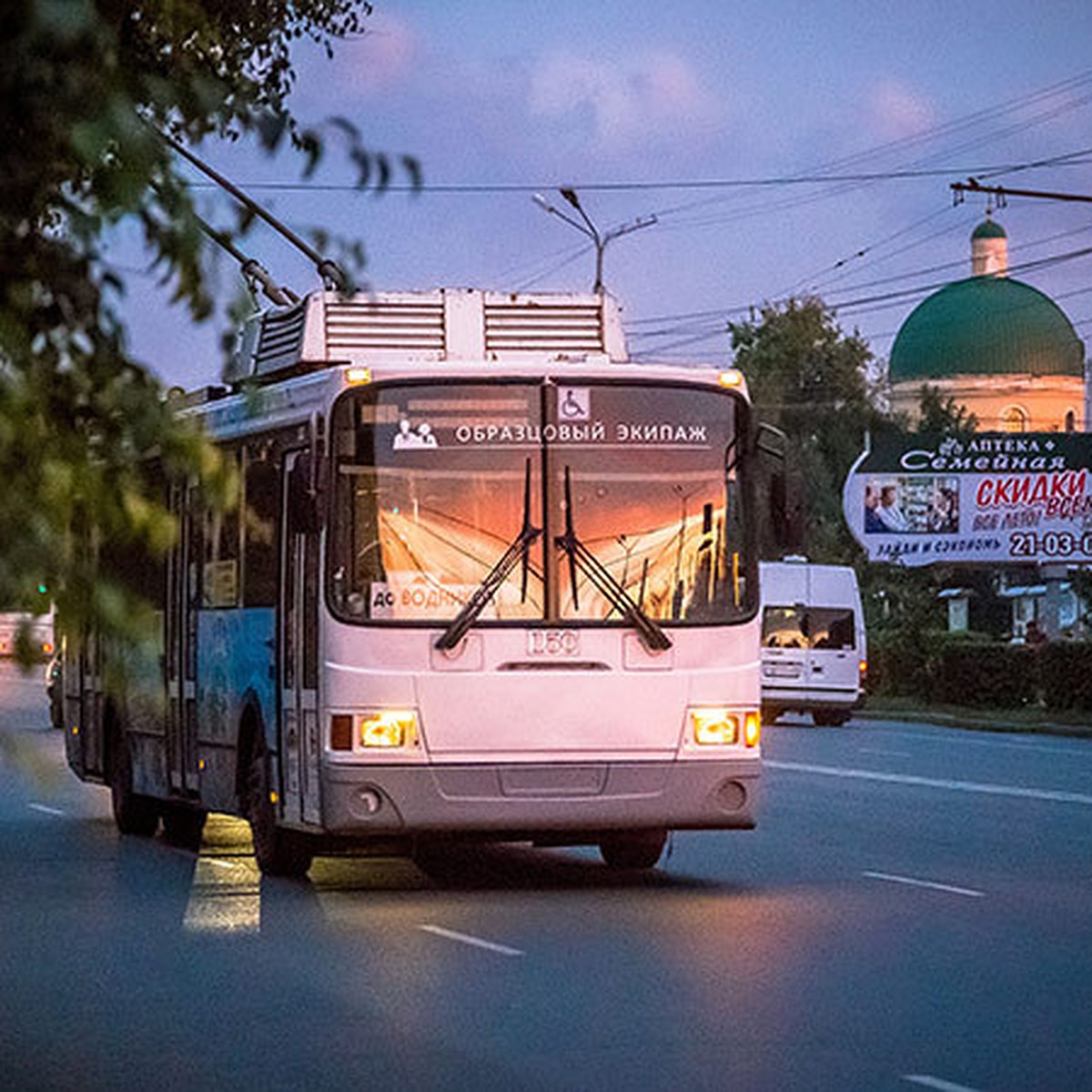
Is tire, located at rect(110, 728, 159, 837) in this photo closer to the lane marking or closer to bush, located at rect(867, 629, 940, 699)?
the lane marking

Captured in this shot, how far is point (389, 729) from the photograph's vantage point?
17922 mm

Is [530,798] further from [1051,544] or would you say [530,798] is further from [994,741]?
[1051,544]

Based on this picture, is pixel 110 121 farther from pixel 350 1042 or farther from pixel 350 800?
pixel 350 800

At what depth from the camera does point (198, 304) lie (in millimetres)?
5555

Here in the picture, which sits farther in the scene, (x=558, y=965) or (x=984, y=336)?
(x=984, y=336)

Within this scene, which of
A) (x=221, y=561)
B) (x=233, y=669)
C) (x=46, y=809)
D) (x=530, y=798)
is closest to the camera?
(x=530, y=798)

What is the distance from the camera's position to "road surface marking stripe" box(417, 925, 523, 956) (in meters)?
14.8

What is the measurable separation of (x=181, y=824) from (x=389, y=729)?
5.88 meters

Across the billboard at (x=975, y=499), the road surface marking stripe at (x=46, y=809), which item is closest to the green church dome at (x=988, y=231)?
the billboard at (x=975, y=499)

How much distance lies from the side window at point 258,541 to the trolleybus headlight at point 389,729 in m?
1.70

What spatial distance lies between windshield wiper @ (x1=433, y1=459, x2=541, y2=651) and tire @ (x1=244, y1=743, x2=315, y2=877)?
1.74 meters

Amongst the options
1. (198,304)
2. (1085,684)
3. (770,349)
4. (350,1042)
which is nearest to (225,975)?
(350,1042)

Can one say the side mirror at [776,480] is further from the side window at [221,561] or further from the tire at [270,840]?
the side window at [221,561]

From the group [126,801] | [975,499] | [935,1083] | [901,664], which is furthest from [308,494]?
[975,499]
